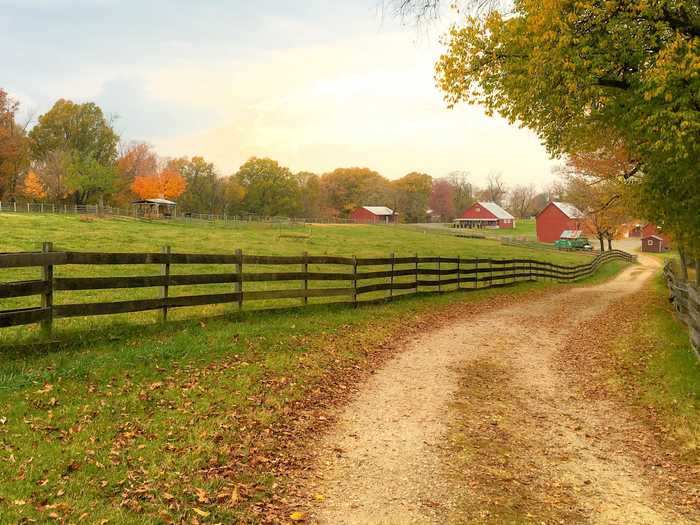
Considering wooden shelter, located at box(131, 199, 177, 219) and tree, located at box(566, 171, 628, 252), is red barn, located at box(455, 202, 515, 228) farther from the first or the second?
tree, located at box(566, 171, 628, 252)

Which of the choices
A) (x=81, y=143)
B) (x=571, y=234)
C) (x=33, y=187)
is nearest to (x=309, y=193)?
(x=81, y=143)

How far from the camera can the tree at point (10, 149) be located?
64.2 metres

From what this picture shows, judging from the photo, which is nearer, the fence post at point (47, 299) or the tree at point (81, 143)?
Result: the fence post at point (47, 299)

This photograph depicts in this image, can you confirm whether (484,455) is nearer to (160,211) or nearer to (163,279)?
(163,279)

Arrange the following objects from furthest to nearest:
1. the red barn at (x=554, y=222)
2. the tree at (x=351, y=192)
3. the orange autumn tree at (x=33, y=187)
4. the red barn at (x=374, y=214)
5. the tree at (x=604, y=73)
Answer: the tree at (x=351, y=192), the red barn at (x=374, y=214), the red barn at (x=554, y=222), the orange autumn tree at (x=33, y=187), the tree at (x=604, y=73)

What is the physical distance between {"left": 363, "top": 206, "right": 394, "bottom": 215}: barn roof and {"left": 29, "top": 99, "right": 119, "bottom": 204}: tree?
51928 millimetres

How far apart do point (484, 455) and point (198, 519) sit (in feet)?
10.5

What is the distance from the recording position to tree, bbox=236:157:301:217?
99.8m

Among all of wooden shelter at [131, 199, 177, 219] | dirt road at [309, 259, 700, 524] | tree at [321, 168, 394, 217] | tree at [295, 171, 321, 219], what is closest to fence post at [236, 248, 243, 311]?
dirt road at [309, 259, 700, 524]

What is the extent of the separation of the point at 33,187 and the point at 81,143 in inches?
552

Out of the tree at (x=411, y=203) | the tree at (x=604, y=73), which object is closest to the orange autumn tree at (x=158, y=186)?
the tree at (x=411, y=203)

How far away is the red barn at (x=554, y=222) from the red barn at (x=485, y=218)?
24.9m

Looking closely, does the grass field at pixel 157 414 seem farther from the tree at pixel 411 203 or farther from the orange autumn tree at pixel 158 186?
the tree at pixel 411 203

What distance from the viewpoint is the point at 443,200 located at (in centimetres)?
13662
